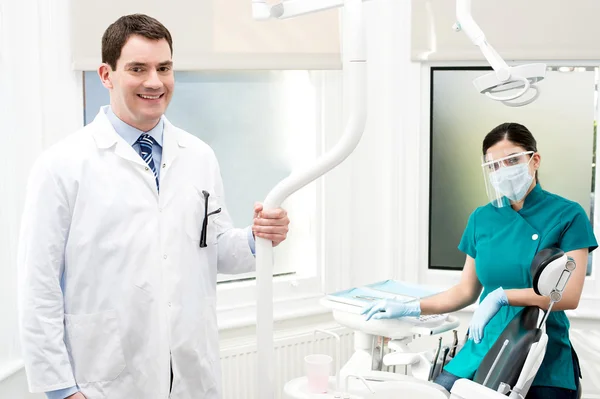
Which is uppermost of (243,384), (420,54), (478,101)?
(420,54)

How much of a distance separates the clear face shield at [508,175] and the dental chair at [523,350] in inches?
13.0

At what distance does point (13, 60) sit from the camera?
85.7 inches

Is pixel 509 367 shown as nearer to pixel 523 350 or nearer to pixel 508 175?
pixel 523 350

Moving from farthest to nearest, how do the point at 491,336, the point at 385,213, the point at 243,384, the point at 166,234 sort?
the point at 385,213, the point at 243,384, the point at 491,336, the point at 166,234

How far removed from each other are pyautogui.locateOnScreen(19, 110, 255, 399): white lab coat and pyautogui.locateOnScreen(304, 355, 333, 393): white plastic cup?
0.27m

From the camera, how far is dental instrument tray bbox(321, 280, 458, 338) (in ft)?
6.91

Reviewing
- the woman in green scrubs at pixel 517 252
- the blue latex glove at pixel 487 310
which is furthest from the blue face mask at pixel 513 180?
the blue latex glove at pixel 487 310

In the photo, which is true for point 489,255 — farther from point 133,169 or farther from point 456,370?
point 133,169

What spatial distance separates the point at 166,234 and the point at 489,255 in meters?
1.03

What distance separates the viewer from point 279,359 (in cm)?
277

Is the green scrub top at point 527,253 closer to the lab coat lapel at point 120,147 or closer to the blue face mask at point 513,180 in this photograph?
the blue face mask at point 513,180

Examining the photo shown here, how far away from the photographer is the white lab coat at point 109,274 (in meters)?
1.42

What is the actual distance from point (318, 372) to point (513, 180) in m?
0.83

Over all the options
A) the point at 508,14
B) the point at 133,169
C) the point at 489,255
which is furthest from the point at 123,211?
the point at 508,14
